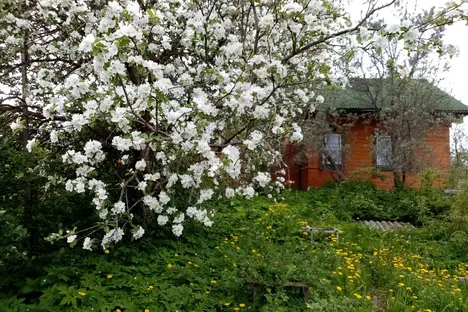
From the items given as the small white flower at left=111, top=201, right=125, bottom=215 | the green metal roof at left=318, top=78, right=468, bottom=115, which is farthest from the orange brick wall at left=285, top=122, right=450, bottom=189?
the small white flower at left=111, top=201, right=125, bottom=215

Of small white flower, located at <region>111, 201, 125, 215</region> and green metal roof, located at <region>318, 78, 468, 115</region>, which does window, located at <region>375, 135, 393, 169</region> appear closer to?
green metal roof, located at <region>318, 78, 468, 115</region>

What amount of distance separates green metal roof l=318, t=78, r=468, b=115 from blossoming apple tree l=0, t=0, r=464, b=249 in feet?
19.8

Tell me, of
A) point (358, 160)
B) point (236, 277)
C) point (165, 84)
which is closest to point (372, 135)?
point (358, 160)

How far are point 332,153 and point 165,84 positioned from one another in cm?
1012

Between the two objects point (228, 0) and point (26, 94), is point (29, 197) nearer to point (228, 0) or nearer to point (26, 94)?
point (26, 94)

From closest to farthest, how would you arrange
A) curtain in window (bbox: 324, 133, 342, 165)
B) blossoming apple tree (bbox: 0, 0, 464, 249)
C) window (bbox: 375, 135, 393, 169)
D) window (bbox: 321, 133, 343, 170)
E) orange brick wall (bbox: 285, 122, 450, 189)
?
blossoming apple tree (bbox: 0, 0, 464, 249)
window (bbox: 375, 135, 393, 169)
window (bbox: 321, 133, 343, 170)
curtain in window (bbox: 324, 133, 342, 165)
orange brick wall (bbox: 285, 122, 450, 189)

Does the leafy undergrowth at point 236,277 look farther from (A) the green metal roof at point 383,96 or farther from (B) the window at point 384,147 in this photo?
(B) the window at point 384,147

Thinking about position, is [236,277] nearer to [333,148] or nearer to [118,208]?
[118,208]

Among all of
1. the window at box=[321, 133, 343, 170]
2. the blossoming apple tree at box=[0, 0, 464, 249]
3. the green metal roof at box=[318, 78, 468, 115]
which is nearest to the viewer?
the blossoming apple tree at box=[0, 0, 464, 249]

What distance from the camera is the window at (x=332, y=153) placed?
1194 cm

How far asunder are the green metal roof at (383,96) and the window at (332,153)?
106 cm

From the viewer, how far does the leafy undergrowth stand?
127 inches

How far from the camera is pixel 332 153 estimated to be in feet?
40.6

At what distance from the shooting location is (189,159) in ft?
10.8
